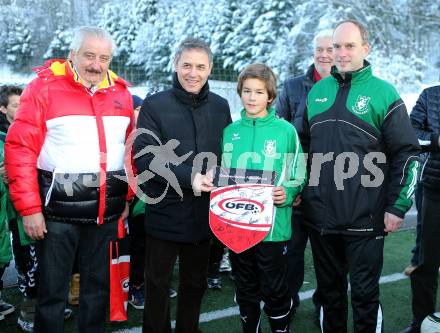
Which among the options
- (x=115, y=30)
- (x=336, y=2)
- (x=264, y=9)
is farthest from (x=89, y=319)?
(x=336, y=2)

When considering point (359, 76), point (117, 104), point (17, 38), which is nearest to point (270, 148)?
point (359, 76)

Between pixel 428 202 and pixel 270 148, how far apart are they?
1177mm

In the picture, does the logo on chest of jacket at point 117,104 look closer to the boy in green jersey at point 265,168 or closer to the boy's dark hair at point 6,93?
the boy in green jersey at point 265,168

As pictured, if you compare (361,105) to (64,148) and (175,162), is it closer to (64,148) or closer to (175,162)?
(175,162)

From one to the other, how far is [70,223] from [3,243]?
1000 millimetres

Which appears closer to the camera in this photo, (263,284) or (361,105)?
(361,105)

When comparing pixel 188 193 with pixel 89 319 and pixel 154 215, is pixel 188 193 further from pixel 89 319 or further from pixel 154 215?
pixel 89 319

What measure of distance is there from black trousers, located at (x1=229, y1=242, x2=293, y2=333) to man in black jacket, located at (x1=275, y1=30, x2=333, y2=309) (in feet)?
2.26

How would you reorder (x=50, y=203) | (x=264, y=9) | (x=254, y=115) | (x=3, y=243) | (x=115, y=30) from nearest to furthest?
1. (x=50, y=203)
2. (x=254, y=115)
3. (x=3, y=243)
4. (x=115, y=30)
5. (x=264, y=9)

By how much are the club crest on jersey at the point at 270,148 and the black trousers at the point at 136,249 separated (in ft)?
5.34

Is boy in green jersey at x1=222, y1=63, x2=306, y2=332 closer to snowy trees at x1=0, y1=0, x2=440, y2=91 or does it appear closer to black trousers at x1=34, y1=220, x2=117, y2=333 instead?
black trousers at x1=34, y1=220, x2=117, y2=333

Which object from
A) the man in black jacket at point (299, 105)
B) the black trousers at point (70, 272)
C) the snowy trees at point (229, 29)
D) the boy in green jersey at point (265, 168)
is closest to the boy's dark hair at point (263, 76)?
the boy in green jersey at point (265, 168)

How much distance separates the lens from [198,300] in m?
3.06

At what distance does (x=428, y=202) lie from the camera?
3219mm
